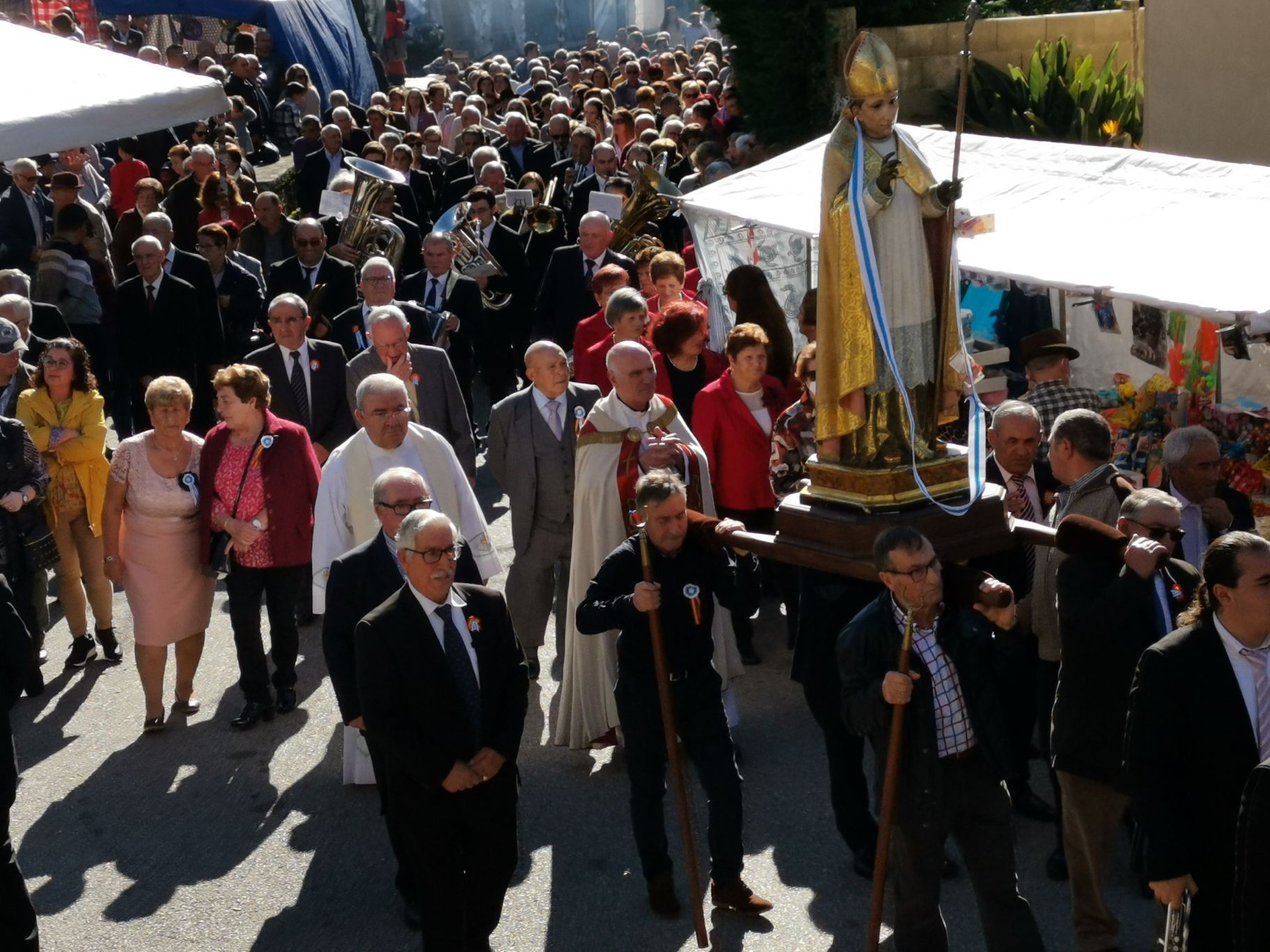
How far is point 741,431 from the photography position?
8844 millimetres

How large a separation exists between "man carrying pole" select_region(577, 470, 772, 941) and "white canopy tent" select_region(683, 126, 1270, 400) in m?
2.56

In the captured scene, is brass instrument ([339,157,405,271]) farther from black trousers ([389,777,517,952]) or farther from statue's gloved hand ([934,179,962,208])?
statue's gloved hand ([934,179,962,208])

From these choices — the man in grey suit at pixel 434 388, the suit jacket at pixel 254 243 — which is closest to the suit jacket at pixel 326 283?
the suit jacket at pixel 254 243

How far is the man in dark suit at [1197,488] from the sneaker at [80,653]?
19.6ft

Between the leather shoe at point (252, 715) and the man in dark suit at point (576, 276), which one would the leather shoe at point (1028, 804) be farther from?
the man in dark suit at point (576, 276)

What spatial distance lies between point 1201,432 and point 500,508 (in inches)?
242

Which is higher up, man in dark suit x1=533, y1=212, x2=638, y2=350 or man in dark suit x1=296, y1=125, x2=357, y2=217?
man in dark suit x1=533, y1=212, x2=638, y2=350

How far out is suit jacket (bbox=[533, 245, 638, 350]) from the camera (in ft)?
42.9

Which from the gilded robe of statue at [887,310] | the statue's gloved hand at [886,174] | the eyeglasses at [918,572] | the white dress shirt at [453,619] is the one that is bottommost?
the white dress shirt at [453,619]

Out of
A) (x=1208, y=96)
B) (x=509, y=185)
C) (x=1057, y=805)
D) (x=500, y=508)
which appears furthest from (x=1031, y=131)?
(x=1057, y=805)

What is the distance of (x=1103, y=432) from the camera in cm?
680

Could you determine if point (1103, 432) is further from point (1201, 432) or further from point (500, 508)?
point (500, 508)

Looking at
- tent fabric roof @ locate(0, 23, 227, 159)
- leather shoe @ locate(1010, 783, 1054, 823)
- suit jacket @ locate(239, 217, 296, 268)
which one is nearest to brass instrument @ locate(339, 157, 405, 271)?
suit jacket @ locate(239, 217, 296, 268)

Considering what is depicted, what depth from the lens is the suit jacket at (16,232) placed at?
15.0 meters
